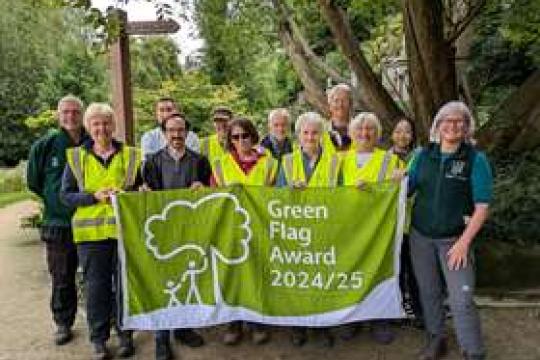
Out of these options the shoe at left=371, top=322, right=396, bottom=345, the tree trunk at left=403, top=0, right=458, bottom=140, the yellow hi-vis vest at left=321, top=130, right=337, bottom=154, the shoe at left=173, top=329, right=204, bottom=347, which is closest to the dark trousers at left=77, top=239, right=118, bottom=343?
the shoe at left=173, top=329, right=204, bottom=347

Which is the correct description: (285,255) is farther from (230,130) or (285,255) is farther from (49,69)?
(49,69)

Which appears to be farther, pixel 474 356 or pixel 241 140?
pixel 241 140

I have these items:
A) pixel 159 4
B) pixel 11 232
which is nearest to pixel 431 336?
pixel 159 4

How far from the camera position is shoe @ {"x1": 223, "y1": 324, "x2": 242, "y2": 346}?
19.9ft

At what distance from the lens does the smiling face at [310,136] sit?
563cm

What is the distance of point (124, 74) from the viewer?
9352 mm

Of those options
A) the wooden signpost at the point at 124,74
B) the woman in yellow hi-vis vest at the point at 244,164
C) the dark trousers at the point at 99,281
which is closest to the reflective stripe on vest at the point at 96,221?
the dark trousers at the point at 99,281

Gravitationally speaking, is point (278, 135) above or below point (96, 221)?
above

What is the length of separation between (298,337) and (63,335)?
2033 millimetres

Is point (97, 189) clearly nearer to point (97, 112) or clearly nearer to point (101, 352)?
point (97, 112)

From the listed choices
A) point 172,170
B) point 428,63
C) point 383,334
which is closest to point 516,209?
point 428,63

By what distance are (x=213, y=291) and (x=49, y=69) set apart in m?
29.1

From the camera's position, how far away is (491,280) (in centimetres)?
729

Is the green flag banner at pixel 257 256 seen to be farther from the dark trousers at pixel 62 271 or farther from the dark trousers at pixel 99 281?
the dark trousers at pixel 62 271
